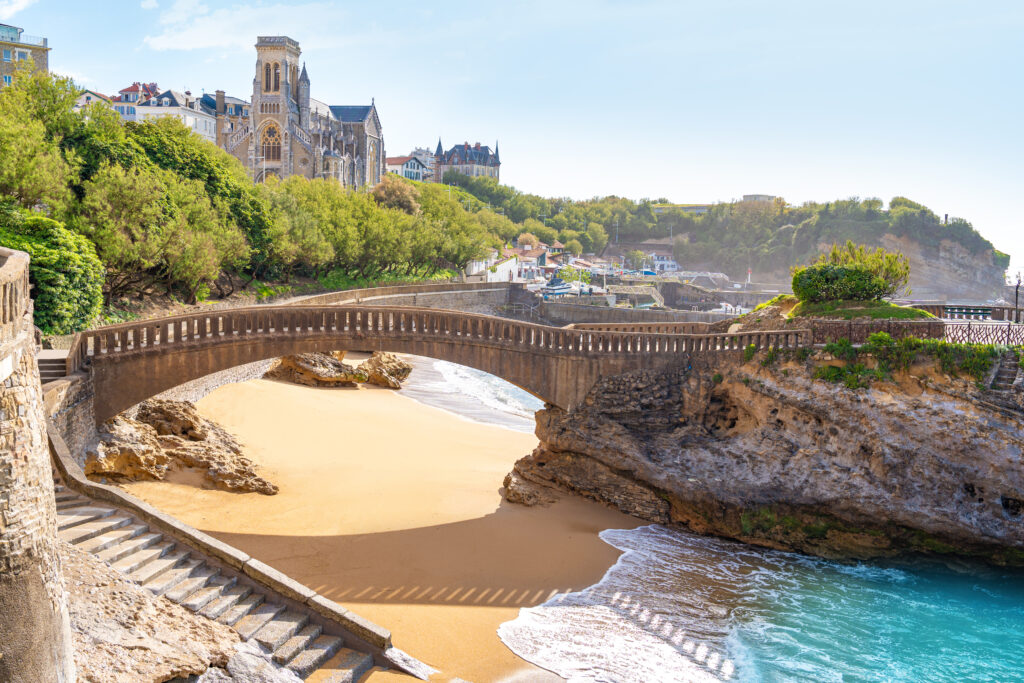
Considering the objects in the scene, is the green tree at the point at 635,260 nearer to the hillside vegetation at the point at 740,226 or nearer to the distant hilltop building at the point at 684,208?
the hillside vegetation at the point at 740,226

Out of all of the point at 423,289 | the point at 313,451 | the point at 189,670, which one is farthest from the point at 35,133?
the point at 423,289

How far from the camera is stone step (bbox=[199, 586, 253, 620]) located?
12574 mm

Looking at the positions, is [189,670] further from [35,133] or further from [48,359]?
[35,133]

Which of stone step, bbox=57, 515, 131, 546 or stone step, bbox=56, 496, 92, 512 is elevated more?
stone step, bbox=56, 496, 92, 512

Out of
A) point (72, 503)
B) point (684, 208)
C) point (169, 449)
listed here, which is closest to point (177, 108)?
point (169, 449)

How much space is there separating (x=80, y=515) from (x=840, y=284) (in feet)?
75.2

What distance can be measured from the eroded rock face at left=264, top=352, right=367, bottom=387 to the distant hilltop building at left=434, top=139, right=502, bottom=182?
461ft

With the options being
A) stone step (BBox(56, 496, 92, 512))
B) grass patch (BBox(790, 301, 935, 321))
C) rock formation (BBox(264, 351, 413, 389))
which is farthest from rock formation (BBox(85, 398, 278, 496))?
grass patch (BBox(790, 301, 935, 321))

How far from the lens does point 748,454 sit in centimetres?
2217

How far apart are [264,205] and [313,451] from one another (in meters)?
26.4

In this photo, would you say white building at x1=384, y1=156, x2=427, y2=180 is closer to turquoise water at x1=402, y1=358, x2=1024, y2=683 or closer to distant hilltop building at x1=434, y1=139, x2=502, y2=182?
distant hilltop building at x1=434, y1=139, x2=502, y2=182

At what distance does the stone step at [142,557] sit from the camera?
12.6 meters

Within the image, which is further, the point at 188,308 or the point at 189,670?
the point at 188,308

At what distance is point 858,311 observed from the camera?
23.6m
